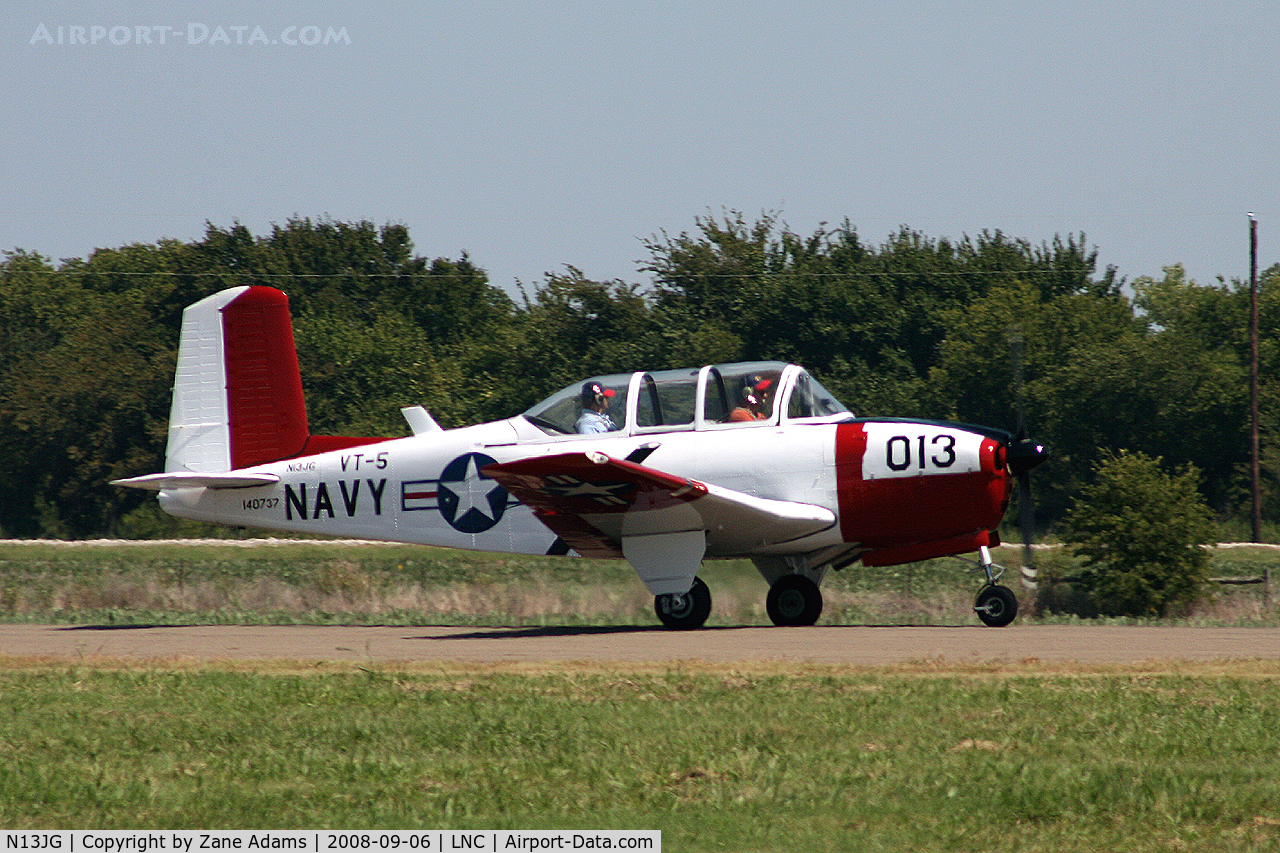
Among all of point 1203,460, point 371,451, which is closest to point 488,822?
point 371,451

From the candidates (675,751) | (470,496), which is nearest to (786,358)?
(470,496)

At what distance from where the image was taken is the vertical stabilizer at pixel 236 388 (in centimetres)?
1574

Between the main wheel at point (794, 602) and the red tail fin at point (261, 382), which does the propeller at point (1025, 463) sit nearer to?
the main wheel at point (794, 602)

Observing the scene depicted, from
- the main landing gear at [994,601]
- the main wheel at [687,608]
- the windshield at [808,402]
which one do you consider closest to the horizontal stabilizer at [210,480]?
the main wheel at [687,608]

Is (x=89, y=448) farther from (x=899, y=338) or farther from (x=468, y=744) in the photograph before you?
(x=468, y=744)

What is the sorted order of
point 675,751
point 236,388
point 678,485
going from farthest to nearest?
point 236,388
point 678,485
point 675,751

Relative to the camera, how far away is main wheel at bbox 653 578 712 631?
13.6 m

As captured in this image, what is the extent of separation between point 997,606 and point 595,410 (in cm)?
450

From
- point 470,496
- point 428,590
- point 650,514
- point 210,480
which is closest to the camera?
point 650,514

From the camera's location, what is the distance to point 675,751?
260 inches

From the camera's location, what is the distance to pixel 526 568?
21922mm

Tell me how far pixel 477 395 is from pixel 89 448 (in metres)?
13.1
